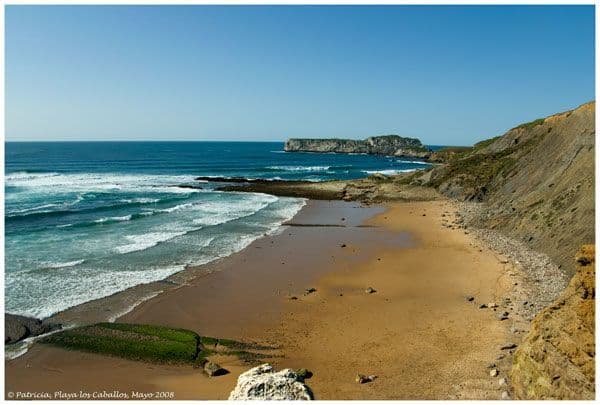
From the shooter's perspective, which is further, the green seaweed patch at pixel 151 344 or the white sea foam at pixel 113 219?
the white sea foam at pixel 113 219

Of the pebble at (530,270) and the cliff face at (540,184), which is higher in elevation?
the cliff face at (540,184)

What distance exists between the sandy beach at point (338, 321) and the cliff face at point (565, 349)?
1.16 meters

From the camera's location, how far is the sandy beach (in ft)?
41.1

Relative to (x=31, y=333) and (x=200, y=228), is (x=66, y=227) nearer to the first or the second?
(x=200, y=228)

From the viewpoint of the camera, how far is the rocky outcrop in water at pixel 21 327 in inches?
606

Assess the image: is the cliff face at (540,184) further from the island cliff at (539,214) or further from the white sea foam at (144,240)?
the white sea foam at (144,240)

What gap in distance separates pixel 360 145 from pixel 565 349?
157 meters

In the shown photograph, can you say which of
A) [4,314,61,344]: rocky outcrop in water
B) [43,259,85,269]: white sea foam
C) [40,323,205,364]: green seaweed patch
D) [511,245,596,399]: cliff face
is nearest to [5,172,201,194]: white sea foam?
[43,259,85,269]: white sea foam

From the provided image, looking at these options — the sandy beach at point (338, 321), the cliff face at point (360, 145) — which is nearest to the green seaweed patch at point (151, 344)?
the sandy beach at point (338, 321)

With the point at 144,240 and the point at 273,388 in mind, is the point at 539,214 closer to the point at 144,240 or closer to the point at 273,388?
the point at 273,388

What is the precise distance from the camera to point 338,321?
16.9m

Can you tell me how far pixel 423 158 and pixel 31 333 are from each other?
128 metres

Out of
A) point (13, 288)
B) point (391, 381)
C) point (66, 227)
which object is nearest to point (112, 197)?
point (66, 227)

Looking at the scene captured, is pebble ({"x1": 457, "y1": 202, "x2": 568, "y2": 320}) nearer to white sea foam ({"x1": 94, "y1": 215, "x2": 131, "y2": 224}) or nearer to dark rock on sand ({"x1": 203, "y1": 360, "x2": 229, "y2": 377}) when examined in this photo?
dark rock on sand ({"x1": 203, "y1": 360, "x2": 229, "y2": 377})
